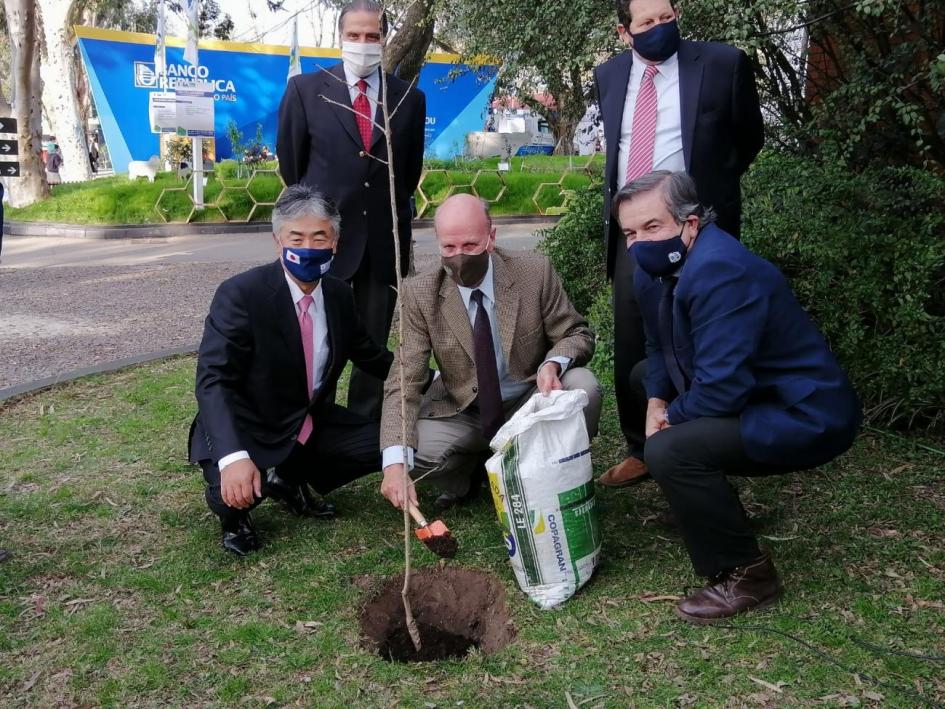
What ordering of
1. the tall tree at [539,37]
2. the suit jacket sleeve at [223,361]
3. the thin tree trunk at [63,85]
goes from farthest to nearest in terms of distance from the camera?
the thin tree trunk at [63,85] < the tall tree at [539,37] < the suit jacket sleeve at [223,361]

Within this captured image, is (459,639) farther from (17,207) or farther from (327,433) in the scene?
(17,207)

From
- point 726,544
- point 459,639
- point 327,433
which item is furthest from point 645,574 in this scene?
point 327,433

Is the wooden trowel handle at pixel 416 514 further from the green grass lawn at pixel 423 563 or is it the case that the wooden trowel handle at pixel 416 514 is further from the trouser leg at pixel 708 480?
the trouser leg at pixel 708 480

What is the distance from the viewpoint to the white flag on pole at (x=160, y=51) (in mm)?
21622

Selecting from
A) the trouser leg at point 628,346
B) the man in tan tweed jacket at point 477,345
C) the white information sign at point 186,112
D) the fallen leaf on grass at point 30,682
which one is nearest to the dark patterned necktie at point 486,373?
the man in tan tweed jacket at point 477,345

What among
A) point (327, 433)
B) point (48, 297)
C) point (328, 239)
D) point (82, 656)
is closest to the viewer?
point (82, 656)

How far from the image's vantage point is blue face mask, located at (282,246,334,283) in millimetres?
3482

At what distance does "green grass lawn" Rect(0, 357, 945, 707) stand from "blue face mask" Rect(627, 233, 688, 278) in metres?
1.11

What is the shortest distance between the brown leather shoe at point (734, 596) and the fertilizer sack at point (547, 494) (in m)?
0.37

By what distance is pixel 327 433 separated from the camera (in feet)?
12.6

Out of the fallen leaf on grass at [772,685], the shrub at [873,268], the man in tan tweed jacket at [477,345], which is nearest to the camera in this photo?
the fallen leaf on grass at [772,685]

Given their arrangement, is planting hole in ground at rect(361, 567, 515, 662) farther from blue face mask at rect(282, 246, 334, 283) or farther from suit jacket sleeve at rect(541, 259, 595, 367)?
blue face mask at rect(282, 246, 334, 283)

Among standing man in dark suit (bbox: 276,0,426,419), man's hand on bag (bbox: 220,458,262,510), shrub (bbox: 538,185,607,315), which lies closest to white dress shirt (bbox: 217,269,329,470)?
man's hand on bag (bbox: 220,458,262,510)

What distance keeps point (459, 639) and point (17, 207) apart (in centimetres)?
1732
